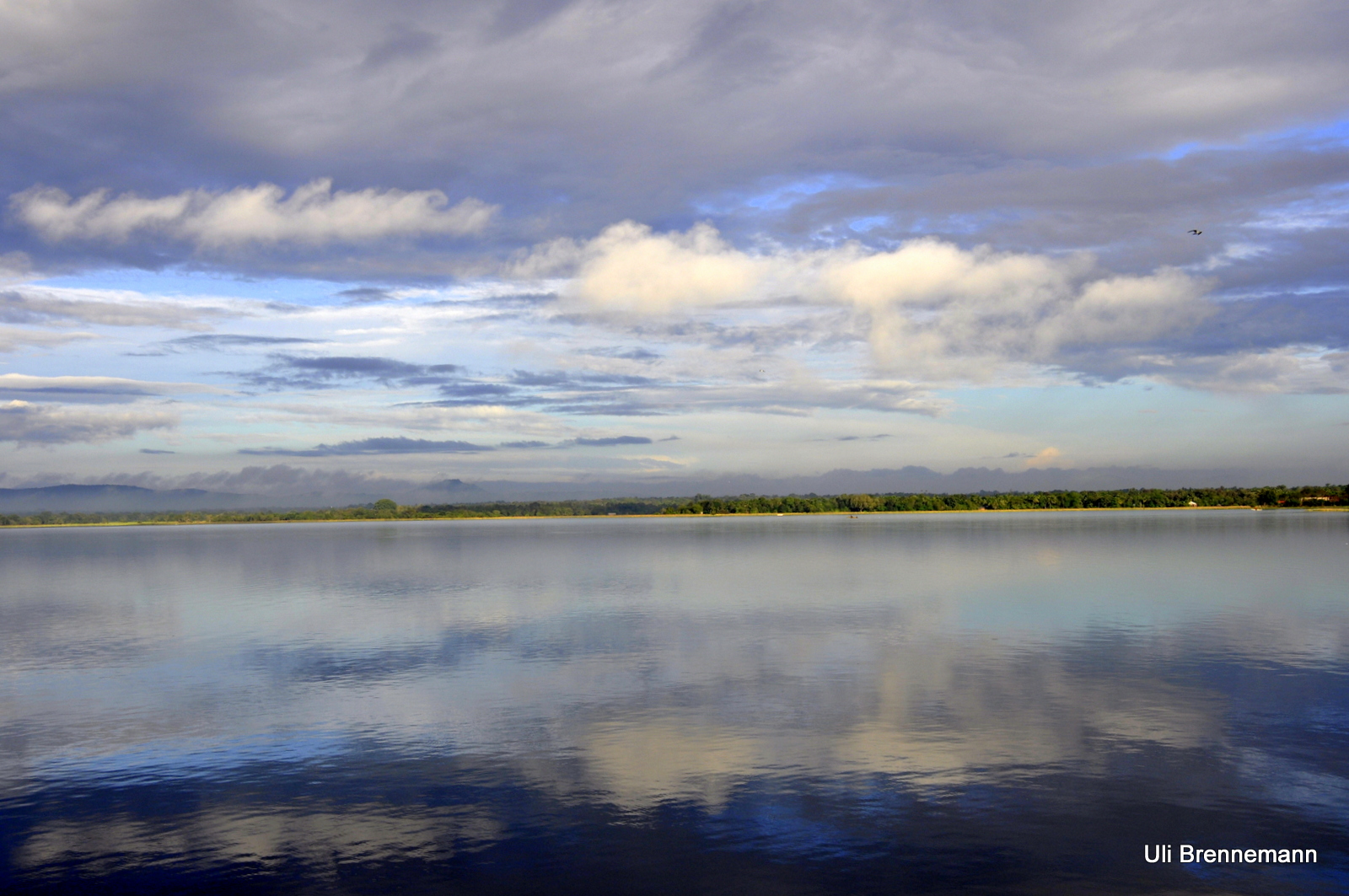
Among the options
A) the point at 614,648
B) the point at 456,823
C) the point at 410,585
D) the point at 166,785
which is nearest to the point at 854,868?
the point at 456,823

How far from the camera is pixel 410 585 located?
5600cm

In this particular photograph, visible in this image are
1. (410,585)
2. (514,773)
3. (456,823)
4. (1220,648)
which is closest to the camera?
(456,823)

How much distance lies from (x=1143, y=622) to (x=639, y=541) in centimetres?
8292

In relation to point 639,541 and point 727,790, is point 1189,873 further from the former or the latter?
point 639,541

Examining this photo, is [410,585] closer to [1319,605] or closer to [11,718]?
[11,718]

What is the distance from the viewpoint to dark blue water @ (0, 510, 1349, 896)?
13.1m

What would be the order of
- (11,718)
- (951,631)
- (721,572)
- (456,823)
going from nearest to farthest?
(456,823)
(11,718)
(951,631)
(721,572)

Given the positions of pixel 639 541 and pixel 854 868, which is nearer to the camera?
pixel 854 868

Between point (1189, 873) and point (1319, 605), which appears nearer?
point (1189, 873)

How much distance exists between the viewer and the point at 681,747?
18656mm

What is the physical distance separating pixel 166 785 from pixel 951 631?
1032 inches

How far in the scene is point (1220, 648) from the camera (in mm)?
29531

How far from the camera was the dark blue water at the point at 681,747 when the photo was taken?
13055mm

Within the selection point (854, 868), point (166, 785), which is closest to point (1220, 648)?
point (854, 868)
